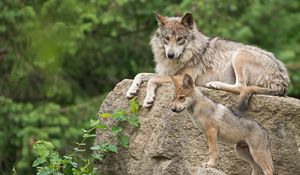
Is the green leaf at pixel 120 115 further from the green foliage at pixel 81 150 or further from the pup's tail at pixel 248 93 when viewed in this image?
the pup's tail at pixel 248 93

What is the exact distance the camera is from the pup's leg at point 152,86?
32.0ft

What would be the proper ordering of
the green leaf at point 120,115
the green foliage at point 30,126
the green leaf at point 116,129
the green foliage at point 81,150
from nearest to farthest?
the green foliage at point 81,150 < the green leaf at point 120,115 < the green leaf at point 116,129 < the green foliage at point 30,126

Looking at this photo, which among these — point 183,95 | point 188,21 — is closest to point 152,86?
point 188,21

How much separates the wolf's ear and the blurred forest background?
64.8 inches

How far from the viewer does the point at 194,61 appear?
10633 millimetres

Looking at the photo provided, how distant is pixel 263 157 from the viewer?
859 cm

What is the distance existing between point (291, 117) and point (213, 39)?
2144mm

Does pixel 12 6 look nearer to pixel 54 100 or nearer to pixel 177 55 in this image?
pixel 54 100

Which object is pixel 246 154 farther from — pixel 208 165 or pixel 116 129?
pixel 116 129

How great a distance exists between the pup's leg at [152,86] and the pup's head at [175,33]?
328mm

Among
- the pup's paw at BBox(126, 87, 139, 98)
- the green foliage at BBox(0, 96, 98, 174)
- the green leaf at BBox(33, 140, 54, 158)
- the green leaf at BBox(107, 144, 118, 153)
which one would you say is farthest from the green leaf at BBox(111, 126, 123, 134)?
the green foliage at BBox(0, 96, 98, 174)

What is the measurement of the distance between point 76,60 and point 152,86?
670 centimetres

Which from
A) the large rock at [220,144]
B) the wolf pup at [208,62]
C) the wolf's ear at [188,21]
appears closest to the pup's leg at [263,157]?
the large rock at [220,144]

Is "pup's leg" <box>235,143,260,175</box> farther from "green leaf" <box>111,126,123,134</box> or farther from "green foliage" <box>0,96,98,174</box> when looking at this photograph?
"green foliage" <box>0,96,98,174</box>
